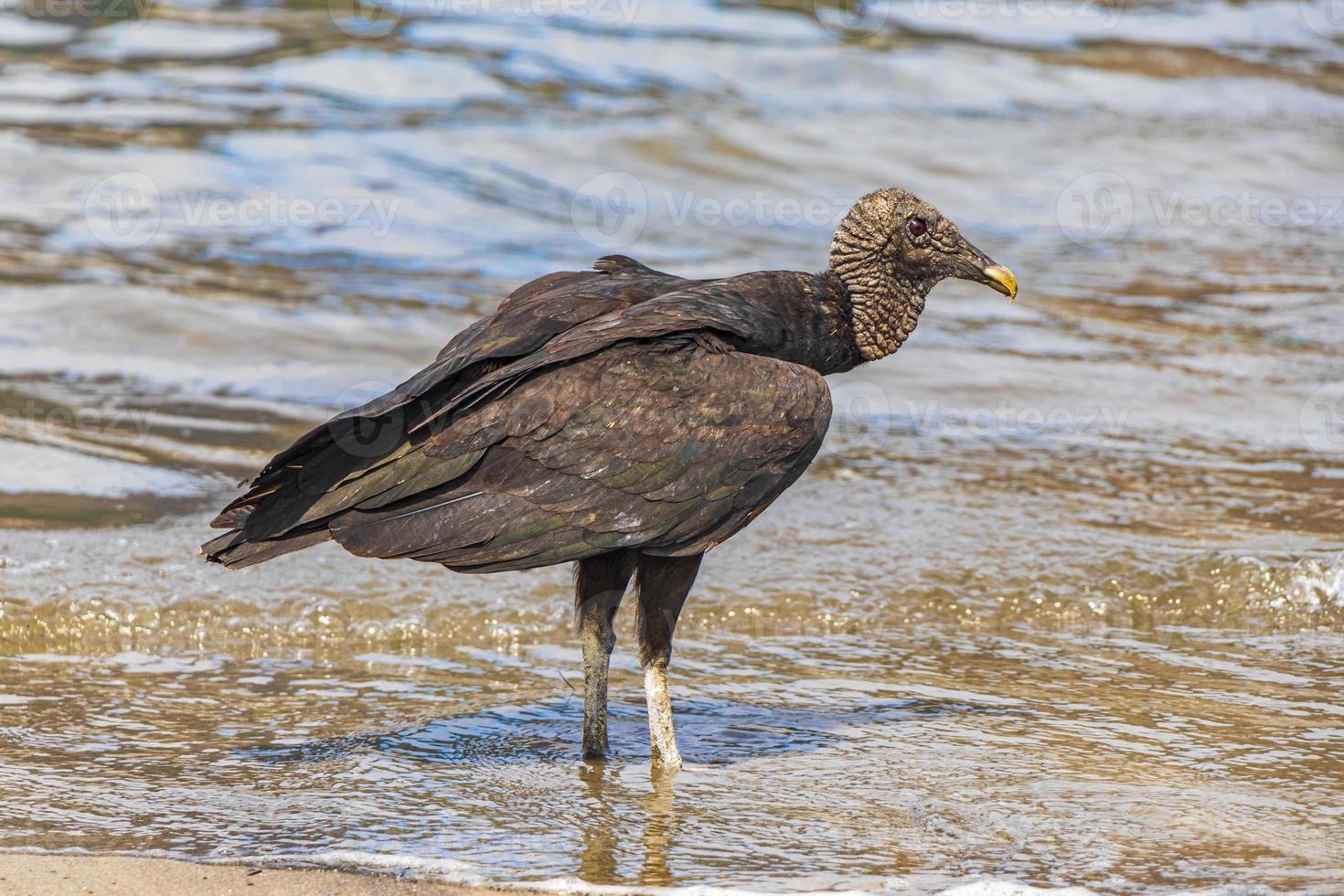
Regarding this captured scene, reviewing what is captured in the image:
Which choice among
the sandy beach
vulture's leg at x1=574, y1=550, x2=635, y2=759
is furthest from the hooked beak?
the sandy beach

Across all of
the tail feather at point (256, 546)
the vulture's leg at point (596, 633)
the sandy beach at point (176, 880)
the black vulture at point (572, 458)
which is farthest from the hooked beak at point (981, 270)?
the sandy beach at point (176, 880)

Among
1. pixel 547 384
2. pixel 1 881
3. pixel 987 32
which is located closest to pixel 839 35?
pixel 987 32

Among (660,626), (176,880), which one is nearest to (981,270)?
(660,626)

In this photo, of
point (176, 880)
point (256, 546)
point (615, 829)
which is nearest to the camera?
point (176, 880)

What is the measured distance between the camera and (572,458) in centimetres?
385

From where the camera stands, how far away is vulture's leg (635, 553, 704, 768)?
4.05 meters

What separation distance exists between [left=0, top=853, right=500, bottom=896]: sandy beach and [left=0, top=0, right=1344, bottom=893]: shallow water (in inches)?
3.0

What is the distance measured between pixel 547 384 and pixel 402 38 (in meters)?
12.6

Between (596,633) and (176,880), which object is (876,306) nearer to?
(596,633)

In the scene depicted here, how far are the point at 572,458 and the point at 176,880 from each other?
1278mm

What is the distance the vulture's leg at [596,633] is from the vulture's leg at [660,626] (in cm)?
9

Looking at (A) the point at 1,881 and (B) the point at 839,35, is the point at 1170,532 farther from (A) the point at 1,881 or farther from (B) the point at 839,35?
(B) the point at 839,35

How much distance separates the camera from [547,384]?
3.90m

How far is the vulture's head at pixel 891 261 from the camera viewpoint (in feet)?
14.8
